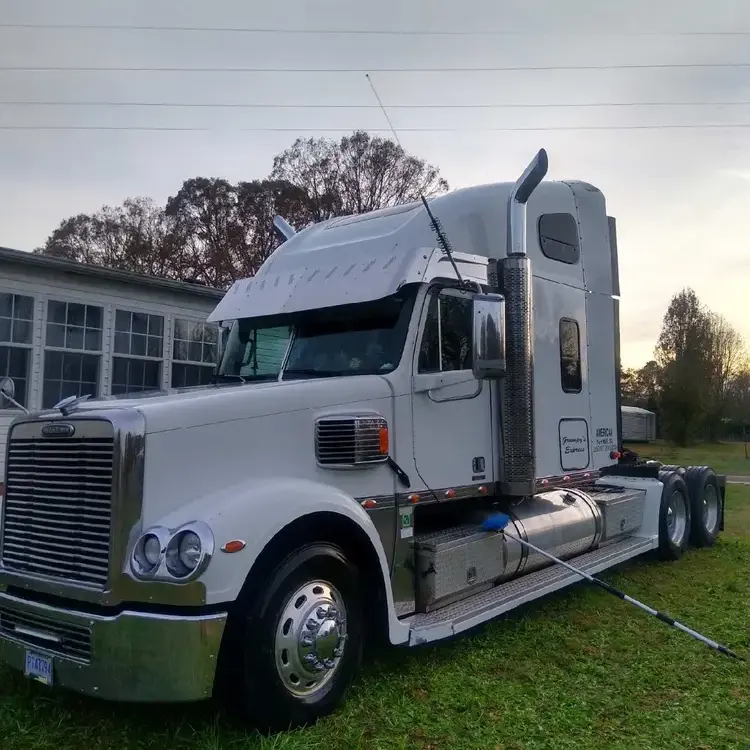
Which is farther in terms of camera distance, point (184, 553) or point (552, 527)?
point (552, 527)

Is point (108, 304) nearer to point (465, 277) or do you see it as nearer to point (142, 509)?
point (465, 277)

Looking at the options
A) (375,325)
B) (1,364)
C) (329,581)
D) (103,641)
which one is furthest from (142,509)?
(1,364)

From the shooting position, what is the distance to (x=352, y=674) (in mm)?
4629

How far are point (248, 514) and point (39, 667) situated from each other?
1.38 meters

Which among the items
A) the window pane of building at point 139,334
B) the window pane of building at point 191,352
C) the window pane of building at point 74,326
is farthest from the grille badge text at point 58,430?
the window pane of building at point 191,352

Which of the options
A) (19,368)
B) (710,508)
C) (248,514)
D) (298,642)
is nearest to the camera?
(248,514)

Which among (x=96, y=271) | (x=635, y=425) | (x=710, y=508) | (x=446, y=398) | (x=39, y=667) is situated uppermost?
(x=96, y=271)

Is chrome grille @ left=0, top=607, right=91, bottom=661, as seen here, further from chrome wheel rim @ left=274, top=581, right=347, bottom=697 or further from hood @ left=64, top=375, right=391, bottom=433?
hood @ left=64, top=375, right=391, bottom=433

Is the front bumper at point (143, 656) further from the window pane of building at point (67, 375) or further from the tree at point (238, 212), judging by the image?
the tree at point (238, 212)

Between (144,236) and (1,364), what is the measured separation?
76.8ft

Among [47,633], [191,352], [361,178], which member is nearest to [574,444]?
[47,633]

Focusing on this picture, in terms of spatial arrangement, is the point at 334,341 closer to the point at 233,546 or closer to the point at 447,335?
the point at 447,335

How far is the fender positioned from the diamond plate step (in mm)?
907

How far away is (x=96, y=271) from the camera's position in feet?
41.8
